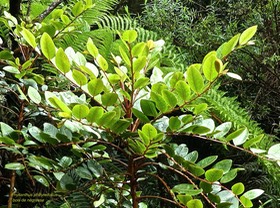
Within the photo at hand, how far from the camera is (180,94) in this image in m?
0.52

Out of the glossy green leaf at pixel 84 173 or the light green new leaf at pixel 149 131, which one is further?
the glossy green leaf at pixel 84 173

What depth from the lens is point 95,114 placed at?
49cm

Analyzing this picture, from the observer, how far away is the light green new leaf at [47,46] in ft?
1.71

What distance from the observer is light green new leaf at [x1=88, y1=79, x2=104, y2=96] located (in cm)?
50

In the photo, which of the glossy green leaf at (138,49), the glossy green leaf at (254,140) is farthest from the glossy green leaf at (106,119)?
the glossy green leaf at (254,140)

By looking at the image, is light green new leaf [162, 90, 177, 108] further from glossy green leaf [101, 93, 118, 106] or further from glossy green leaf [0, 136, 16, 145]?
glossy green leaf [0, 136, 16, 145]

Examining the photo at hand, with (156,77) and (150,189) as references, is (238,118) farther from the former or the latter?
(156,77)

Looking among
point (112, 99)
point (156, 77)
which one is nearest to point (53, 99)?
point (112, 99)

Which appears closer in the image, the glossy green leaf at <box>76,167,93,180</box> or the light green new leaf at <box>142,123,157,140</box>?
the light green new leaf at <box>142,123,157,140</box>

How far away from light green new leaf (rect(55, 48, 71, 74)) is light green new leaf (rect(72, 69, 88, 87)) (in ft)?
0.07

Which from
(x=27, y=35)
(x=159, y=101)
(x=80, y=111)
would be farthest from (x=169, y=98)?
(x=27, y=35)

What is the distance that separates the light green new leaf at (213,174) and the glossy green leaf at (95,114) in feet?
0.56

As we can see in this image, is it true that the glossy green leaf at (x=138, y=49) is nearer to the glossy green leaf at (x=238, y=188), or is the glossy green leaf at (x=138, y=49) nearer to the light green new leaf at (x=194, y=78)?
the light green new leaf at (x=194, y=78)

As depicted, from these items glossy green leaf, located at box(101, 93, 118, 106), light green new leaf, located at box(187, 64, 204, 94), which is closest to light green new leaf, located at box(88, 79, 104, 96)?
glossy green leaf, located at box(101, 93, 118, 106)
